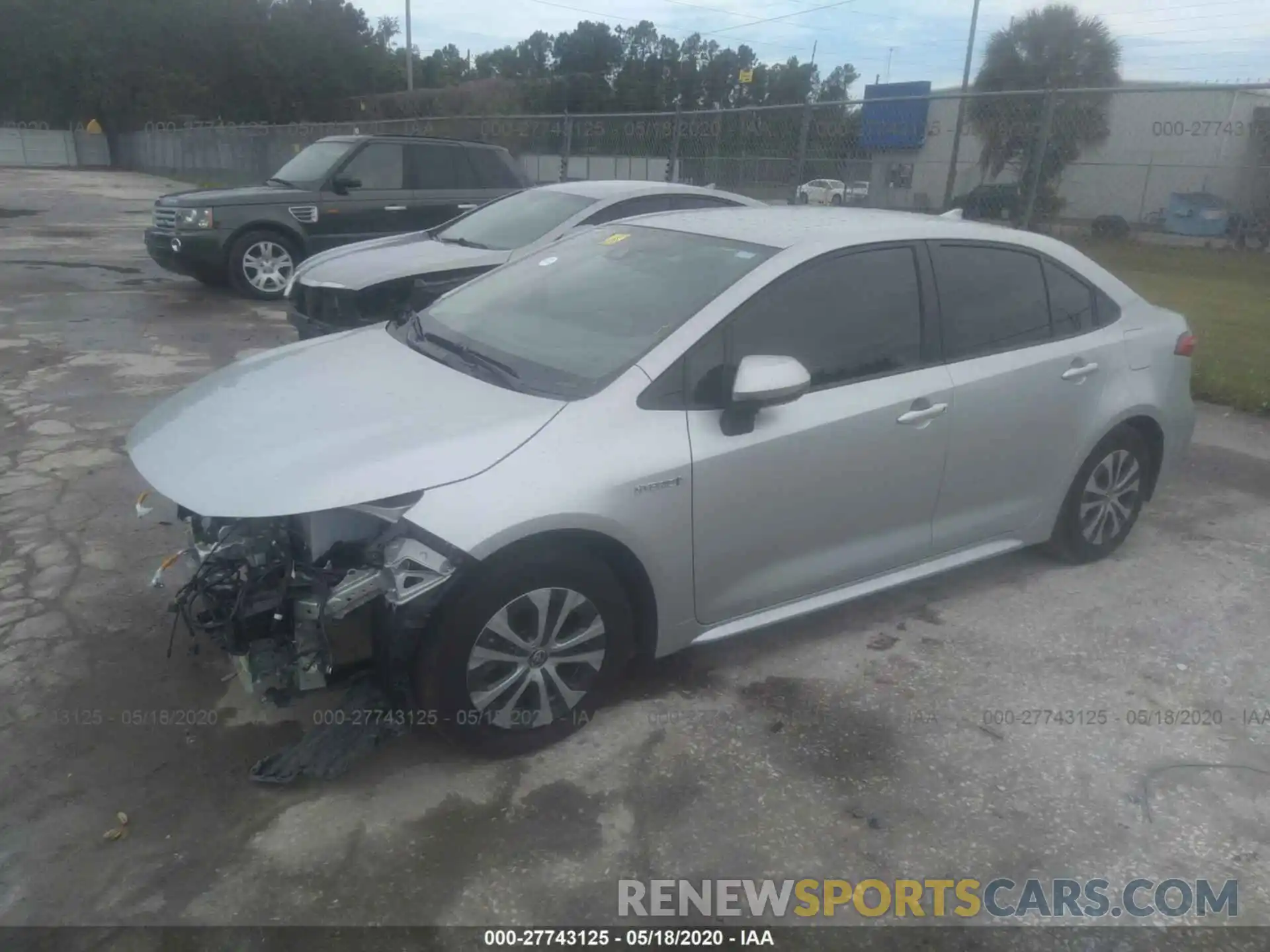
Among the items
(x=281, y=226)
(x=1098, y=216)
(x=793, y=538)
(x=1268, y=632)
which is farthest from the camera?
(x=1098, y=216)

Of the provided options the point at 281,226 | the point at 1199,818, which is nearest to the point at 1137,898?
the point at 1199,818

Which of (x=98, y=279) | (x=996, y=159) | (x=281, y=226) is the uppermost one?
(x=996, y=159)

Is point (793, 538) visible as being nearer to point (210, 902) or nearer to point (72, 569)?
point (210, 902)

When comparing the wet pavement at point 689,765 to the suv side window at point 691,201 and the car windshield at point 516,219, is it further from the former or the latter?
the suv side window at point 691,201

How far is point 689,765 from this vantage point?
3326 millimetres

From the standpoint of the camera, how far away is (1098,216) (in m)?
14.1

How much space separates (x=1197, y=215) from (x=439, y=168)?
1038cm

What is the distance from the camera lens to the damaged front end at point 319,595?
2.96 m

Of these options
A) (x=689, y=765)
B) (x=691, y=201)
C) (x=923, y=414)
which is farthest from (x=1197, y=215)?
(x=689, y=765)

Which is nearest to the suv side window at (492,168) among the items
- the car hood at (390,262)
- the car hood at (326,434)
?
the car hood at (390,262)

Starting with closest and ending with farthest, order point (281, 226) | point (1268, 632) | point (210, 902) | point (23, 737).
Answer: point (210, 902), point (23, 737), point (1268, 632), point (281, 226)

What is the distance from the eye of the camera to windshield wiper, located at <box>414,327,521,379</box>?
11.9 ft

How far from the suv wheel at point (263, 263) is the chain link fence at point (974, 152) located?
529cm

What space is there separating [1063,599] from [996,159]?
7.85 meters
